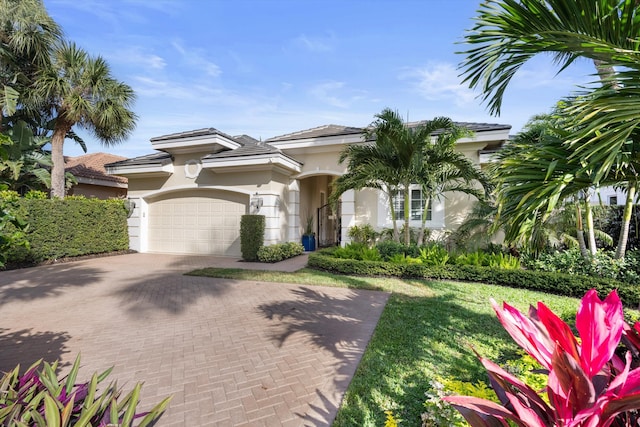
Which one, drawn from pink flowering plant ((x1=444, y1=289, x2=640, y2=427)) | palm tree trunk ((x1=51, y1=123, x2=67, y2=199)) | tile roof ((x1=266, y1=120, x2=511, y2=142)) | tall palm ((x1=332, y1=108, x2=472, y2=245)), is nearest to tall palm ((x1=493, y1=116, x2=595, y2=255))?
pink flowering plant ((x1=444, y1=289, x2=640, y2=427))

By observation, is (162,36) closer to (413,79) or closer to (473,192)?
(413,79)

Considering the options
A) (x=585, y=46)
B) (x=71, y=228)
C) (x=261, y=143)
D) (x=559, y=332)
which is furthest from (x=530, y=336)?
(x=71, y=228)

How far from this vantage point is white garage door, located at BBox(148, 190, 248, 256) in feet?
45.9

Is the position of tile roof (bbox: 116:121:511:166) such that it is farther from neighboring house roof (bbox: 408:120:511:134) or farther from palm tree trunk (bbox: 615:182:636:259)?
palm tree trunk (bbox: 615:182:636:259)

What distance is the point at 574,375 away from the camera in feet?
3.71

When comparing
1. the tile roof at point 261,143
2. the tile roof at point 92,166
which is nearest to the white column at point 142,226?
the tile roof at point 261,143

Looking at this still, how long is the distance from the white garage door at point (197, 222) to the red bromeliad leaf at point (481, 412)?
1312 cm

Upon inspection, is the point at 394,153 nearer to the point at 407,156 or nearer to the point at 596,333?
the point at 407,156

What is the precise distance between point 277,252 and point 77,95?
11.3 meters

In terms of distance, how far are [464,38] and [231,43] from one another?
27.7 feet

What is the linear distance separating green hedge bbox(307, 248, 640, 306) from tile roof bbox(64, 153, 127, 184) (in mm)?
16728

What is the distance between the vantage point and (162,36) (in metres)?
9.14

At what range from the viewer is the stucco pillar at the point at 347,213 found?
43.8ft

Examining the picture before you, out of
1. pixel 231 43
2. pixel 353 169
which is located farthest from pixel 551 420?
pixel 231 43
